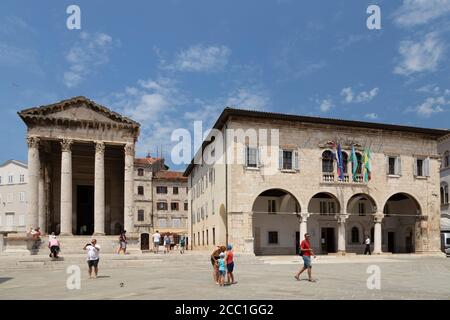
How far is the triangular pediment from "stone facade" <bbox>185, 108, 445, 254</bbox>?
28.4ft

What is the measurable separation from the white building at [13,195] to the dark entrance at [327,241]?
151ft

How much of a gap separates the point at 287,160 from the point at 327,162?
3.57 m

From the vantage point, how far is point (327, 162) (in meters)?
34.8

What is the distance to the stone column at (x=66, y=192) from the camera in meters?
33.9

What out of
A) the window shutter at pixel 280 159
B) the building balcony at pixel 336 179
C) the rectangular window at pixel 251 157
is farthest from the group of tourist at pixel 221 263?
the building balcony at pixel 336 179

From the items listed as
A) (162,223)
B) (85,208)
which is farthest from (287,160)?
(162,223)

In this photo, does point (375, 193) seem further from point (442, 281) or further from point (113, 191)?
point (113, 191)

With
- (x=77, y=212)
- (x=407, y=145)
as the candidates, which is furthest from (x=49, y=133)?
(x=407, y=145)

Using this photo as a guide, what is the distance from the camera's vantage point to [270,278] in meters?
16.9

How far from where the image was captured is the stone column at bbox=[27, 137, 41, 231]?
33.4m

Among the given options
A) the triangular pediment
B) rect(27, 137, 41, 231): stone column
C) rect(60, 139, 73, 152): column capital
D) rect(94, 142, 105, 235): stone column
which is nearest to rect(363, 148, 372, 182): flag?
the triangular pediment
